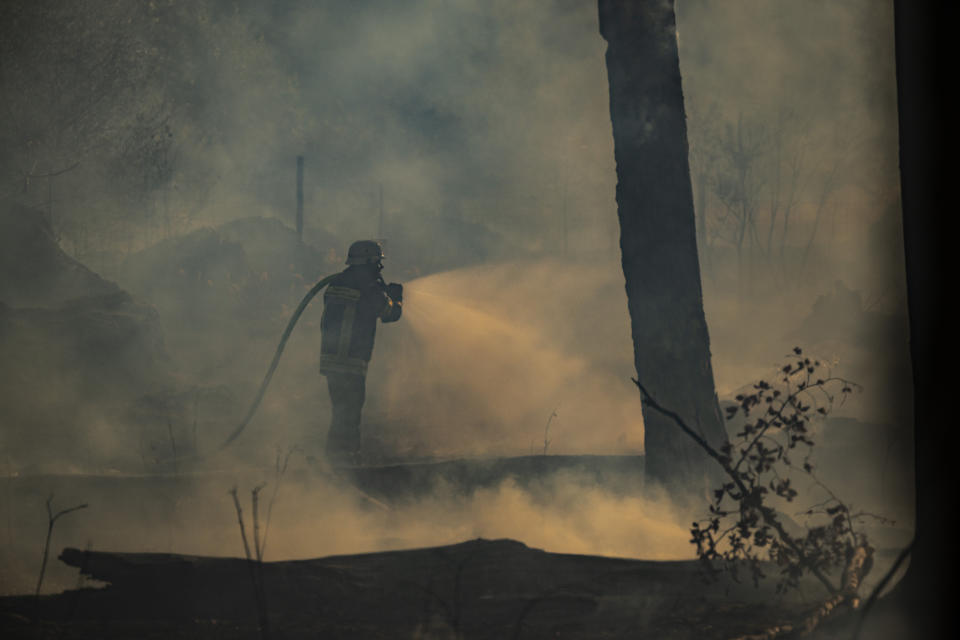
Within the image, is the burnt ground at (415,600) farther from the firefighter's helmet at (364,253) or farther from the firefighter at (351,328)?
the firefighter's helmet at (364,253)

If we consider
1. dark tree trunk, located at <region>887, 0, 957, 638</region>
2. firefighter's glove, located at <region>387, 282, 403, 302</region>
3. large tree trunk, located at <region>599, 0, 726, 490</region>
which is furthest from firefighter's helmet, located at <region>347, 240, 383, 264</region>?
dark tree trunk, located at <region>887, 0, 957, 638</region>

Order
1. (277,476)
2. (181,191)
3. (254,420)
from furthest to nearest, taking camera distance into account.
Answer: (181,191)
(254,420)
(277,476)

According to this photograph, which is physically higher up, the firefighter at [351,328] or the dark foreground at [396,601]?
the firefighter at [351,328]

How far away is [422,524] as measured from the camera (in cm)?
654

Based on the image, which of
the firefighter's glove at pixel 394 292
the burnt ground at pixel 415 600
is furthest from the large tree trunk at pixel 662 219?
the firefighter's glove at pixel 394 292

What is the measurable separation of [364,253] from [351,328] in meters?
0.69

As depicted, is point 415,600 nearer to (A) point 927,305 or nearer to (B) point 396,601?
(B) point 396,601

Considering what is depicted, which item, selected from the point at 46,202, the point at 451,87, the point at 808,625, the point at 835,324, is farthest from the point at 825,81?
the point at 46,202

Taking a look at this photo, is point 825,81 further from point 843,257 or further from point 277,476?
point 277,476

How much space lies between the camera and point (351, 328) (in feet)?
26.0

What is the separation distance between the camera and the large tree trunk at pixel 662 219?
5754mm

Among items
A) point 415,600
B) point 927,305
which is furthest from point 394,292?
point 927,305

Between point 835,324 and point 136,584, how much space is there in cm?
1174

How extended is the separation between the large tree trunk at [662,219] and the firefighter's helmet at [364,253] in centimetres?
285
